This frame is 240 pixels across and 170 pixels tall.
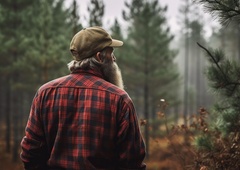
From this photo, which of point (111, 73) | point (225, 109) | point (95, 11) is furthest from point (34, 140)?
point (95, 11)

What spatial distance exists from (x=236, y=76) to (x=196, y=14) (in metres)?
34.4

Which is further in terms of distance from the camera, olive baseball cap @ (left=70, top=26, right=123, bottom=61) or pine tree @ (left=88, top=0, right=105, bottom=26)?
pine tree @ (left=88, top=0, right=105, bottom=26)

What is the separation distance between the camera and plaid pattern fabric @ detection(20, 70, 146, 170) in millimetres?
2348

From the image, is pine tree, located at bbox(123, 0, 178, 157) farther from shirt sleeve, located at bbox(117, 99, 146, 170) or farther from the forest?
shirt sleeve, located at bbox(117, 99, 146, 170)

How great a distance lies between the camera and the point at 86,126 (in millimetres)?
2357

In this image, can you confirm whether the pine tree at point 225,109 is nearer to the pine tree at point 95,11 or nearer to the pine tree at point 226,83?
the pine tree at point 226,83

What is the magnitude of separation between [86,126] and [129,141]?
0.35 meters

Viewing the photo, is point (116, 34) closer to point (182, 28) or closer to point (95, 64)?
point (95, 64)

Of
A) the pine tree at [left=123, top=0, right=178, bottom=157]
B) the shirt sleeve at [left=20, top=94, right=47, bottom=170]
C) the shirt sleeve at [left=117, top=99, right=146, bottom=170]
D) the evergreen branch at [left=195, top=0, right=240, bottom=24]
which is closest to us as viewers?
the shirt sleeve at [left=117, top=99, right=146, bottom=170]

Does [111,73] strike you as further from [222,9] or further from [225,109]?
[225,109]

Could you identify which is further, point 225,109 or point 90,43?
point 225,109

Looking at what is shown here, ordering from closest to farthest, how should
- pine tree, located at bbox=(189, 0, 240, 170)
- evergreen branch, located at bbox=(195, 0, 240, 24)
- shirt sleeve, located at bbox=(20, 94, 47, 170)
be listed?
shirt sleeve, located at bbox=(20, 94, 47, 170), evergreen branch, located at bbox=(195, 0, 240, 24), pine tree, located at bbox=(189, 0, 240, 170)

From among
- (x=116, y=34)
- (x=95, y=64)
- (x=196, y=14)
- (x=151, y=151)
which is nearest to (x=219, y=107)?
(x=95, y=64)

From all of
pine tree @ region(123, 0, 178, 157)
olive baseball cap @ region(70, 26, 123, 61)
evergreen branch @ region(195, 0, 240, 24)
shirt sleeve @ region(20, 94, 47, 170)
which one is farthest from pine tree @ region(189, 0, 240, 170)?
pine tree @ region(123, 0, 178, 157)
